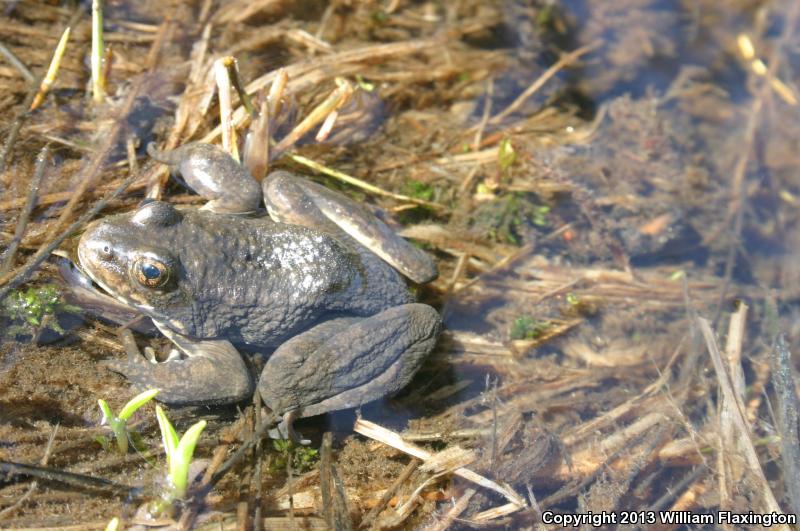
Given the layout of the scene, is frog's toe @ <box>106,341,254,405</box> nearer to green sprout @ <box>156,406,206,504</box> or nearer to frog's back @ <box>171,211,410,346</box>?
frog's back @ <box>171,211,410,346</box>

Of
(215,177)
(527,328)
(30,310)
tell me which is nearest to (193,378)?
(30,310)

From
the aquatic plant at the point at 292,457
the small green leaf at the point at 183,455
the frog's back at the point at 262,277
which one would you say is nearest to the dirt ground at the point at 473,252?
the aquatic plant at the point at 292,457

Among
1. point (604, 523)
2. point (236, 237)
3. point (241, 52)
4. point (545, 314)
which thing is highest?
point (241, 52)

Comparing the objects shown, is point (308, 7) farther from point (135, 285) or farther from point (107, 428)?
point (107, 428)

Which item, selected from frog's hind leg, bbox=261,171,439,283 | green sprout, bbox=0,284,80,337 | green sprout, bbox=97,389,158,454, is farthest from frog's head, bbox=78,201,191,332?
frog's hind leg, bbox=261,171,439,283

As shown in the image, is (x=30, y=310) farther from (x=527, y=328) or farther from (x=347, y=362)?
(x=527, y=328)

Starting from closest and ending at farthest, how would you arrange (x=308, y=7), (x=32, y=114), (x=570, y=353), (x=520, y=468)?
(x=520, y=468)
(x=32, y=114)
(x=570, y=353)
(x=308, y=7)

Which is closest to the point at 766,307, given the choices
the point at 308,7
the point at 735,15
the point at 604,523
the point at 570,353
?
the point at 570,353
